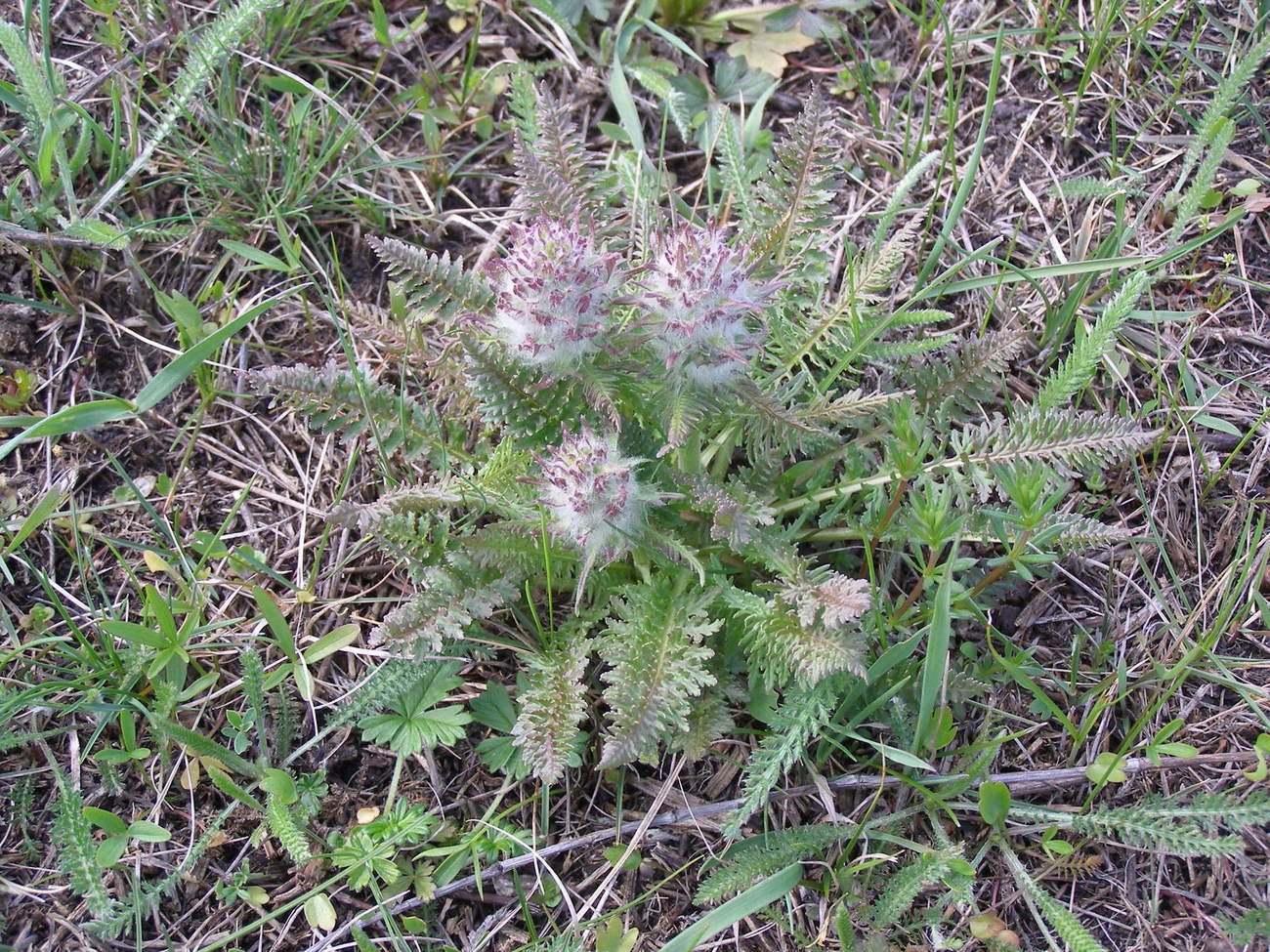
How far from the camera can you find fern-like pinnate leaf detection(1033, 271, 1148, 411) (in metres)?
2.83

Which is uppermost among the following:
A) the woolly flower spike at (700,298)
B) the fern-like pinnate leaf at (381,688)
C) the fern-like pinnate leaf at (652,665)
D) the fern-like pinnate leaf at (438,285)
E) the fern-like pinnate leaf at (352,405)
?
the woolly flower spike at (700,298)

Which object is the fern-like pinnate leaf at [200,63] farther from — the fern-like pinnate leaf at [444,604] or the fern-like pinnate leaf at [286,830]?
the fern-like pinnate leaf at [286,830]

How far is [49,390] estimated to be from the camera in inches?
130

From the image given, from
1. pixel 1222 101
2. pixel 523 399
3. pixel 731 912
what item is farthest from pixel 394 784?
pixel 1222 101

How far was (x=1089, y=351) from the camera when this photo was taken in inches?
111

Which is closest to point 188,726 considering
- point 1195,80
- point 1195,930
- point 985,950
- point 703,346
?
point 703,346

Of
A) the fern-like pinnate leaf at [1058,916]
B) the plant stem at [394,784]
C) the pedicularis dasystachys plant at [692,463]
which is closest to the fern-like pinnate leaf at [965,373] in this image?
the pedicularis dasystachys plant at [692,463]

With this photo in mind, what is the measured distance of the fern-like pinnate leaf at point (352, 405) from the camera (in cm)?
279

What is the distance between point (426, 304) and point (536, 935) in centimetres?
164

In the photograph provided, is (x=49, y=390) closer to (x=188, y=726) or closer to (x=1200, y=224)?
(x=188, y=726)

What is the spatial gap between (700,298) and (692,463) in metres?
0.63

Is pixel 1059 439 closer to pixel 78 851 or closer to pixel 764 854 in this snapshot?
pixel 764 854

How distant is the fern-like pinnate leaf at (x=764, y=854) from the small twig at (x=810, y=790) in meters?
0.11

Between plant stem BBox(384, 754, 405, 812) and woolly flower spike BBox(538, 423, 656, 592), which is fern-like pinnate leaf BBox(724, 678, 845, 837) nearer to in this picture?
woolly flower spike BBox(538, 423, 656, 592)
